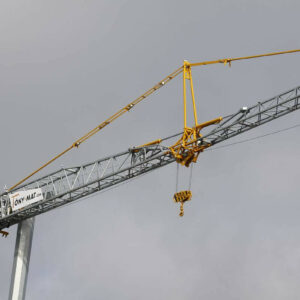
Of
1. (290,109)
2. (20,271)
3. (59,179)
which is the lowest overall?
(20,271)

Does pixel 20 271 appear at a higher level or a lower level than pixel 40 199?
lower

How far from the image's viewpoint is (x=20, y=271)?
8431cm

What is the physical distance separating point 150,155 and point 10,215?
22914mm

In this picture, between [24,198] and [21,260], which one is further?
[21,260]

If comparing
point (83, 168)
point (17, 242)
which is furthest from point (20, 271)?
point (83, 168)

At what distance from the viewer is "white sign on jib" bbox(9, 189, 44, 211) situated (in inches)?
3187

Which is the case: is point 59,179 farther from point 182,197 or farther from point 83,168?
point 182,197

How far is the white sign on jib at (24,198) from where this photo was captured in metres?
80.9

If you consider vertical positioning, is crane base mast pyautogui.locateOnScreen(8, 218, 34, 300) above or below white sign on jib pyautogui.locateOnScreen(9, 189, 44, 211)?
below

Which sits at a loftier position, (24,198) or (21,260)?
(24,198)

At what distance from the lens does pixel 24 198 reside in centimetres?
8250

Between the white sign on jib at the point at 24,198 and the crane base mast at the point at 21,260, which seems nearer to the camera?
the white sign on jib at the point at 24,198

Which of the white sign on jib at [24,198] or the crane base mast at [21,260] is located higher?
the white sign on jib at [24,198]

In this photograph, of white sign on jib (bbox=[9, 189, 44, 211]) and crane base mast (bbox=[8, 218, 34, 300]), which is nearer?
white sign on jib (bbox=[9, 189, 44, 211])
